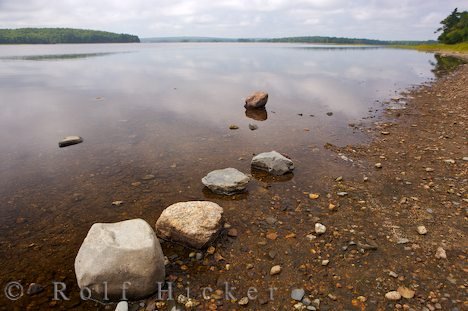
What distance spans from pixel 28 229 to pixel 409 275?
9.61 m

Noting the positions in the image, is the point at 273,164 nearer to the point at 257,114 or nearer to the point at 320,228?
the point at 320,228

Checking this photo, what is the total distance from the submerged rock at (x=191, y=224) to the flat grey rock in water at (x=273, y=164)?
401 centimetres

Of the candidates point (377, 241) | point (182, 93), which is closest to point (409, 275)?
point (377, 241)

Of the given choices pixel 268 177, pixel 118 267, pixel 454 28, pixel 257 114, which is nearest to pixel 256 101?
pixel 257 114

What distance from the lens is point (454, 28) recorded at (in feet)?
390

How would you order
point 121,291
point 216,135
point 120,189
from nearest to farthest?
point 121,291 < point 120,189 < point 216,135

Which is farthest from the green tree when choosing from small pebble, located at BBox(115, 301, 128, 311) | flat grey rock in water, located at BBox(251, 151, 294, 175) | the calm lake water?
small pebble, located at BBox(115, 301, 128, 311)

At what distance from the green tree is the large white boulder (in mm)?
137806

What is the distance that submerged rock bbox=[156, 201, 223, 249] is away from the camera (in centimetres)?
737

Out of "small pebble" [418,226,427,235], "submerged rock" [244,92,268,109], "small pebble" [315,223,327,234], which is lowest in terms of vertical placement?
"small pebble" [315,223,327,234]

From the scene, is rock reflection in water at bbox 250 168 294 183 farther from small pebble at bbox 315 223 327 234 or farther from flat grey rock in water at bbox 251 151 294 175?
small pebble at bbox 315 223 327 234

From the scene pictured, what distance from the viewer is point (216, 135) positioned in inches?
651

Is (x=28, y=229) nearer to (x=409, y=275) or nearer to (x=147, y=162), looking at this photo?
(x=147, y=162)

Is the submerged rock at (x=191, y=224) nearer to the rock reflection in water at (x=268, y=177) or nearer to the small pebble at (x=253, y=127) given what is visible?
the rock reflection in water at (x=268, y=177)
